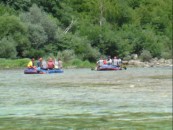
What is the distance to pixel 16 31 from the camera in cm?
6525

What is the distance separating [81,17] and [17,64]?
28.5 metres

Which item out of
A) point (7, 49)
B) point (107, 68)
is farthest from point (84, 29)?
point (107, 68)

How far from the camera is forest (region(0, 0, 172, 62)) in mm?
65438

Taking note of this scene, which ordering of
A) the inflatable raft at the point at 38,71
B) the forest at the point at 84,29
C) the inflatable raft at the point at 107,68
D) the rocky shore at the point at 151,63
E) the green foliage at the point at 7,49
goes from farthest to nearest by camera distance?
the rocky shore at the point at 151,63 → the forest at the point at 84,29 → the green foliage at the point at 7,49 → the inflatable raft at the point at 107,68 → the inflatable raft at the point at 38,71

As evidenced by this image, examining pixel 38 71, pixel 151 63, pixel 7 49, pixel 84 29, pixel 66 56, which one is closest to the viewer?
pixel 38 71

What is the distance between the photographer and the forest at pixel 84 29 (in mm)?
65438

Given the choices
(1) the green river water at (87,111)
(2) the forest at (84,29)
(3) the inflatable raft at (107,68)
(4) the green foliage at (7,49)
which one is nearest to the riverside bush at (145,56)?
(2) the forest at (84,29)

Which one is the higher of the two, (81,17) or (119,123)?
(81,17)

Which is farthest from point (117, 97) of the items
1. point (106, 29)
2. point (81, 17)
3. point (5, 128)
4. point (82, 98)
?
point (81, 17)

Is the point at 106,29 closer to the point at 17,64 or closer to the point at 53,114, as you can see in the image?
the point at 17,64

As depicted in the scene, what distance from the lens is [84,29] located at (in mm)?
79000

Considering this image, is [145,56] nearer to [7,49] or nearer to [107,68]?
[7,49]

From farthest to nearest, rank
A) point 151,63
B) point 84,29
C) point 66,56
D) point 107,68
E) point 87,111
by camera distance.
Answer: point 84,29 < point 151,63 < point 66,56 < point 107,68 < point 87,111

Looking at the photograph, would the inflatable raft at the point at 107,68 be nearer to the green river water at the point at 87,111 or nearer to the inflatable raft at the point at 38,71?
the inflatable raft at the point at 38,71
